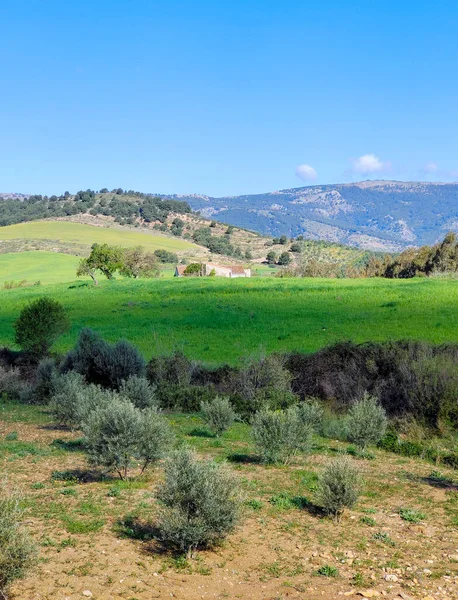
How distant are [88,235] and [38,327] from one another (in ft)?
392

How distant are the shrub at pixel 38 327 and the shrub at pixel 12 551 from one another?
24546 mm

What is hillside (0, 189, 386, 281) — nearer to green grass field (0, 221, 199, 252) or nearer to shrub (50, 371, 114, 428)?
green grass field (0, 221, 199, 252)

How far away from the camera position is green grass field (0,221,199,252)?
449ft

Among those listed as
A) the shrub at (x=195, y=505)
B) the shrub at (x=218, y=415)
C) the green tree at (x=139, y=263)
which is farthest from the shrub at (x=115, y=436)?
the green tree at (x=139, y=263)

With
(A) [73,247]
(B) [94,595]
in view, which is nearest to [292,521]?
(B) [94,595]

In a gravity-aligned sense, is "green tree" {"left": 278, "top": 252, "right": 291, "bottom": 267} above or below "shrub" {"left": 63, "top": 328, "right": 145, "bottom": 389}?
above

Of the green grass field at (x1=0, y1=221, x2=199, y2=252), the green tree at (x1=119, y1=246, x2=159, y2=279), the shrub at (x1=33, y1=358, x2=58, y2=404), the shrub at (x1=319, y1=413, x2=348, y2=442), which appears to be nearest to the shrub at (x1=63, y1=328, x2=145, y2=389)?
the shrub at (x1=33, y1=358, x2=58, y2=404)

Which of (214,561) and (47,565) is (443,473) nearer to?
(214,561)

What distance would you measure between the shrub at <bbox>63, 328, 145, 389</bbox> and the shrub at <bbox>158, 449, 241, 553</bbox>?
50.3 ft

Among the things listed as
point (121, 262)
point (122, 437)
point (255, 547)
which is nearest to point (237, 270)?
point (121, 262)

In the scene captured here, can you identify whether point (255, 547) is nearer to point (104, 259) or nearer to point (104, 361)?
point (104, 361)

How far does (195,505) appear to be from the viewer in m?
8.55

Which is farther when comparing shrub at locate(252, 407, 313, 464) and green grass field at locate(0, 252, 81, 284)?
green grass field at locate(0, 252, 81, 284)

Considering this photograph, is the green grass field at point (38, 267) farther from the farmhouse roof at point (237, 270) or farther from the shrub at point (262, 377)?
the shrub at point (262, 377)
